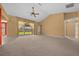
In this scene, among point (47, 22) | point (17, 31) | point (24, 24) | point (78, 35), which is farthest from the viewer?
point (47, 22)

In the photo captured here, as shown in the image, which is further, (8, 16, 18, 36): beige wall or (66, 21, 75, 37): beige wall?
(66, 21, 75, 37): beige wall

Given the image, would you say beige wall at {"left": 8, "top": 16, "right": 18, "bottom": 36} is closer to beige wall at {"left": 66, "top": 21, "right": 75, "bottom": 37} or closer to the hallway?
the hallway

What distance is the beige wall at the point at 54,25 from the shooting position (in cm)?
1223

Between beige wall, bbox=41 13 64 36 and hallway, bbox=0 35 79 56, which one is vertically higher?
beige wall, bbox=41 13 64 36

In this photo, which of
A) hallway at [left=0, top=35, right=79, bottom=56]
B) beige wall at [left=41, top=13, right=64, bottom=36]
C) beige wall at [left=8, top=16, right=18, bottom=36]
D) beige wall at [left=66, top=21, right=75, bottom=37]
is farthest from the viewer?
beige wall at [left=41, top=13, right=64, bottom=36]

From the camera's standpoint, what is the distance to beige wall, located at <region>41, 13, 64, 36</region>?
40.1 feet

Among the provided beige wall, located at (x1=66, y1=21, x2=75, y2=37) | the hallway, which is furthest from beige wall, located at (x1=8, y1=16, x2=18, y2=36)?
beige wall, located at (x1=66, y1=21, x2=75, y2=37)

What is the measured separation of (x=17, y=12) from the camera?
6.16 metres

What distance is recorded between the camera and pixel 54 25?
12.8 m

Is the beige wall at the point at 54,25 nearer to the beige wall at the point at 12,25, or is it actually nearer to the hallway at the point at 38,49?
the hallway at the point at 38,49

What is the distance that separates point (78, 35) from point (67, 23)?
97.3 inches

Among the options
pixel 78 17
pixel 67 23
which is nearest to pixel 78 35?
pixel 78 17

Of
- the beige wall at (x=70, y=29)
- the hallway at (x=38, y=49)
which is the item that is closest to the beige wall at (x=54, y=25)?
the beige wall at (x=70, y=29)

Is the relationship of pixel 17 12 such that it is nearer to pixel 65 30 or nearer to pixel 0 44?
pixel 0 44
